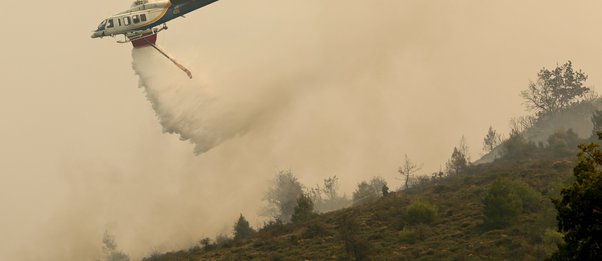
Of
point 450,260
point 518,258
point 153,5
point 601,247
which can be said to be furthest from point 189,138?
point 601,247

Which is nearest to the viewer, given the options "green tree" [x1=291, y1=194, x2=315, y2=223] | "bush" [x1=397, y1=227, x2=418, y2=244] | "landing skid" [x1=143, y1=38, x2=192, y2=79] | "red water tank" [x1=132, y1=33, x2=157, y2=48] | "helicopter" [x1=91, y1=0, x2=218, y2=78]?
"bush" [x1=397, y1=227, x2=418, y2=244]

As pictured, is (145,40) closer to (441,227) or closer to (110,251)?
(441,227)

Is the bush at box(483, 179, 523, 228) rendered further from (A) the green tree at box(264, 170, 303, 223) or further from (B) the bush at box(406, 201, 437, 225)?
(A) the green tree at box(264, 170, 303, 223)

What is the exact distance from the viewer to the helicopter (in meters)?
59.4

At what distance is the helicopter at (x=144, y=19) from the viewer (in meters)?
59.4

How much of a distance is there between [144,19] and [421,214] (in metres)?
30.6

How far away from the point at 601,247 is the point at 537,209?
3846 centimetres

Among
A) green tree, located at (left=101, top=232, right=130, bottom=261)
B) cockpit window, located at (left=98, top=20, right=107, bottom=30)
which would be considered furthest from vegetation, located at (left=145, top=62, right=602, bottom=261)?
green tree, located at (left=101, top=232, right=130, bottom=261)

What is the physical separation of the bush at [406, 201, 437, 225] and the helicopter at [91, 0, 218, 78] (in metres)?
25.9

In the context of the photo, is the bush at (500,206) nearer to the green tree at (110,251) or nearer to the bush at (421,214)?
the bush at (421,214)

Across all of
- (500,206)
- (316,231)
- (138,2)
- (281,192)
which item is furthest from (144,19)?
(281,192)

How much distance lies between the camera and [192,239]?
123m

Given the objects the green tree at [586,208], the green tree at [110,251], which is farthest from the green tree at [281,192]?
the green tree at [586,208]

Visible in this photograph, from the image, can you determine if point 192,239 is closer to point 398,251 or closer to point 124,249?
point 124,249
